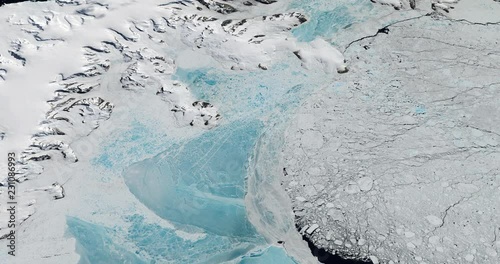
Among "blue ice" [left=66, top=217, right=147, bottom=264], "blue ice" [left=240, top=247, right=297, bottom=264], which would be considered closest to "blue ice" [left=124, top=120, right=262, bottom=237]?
"blue ice" [left=240, top=247, right=297, bottom=264]

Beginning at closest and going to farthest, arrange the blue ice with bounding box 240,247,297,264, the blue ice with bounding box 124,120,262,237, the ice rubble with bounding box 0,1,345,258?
the blue ice with bounding box 240,247,297,264, the blue ice with bounding box 124,120,262,237, the ice rubble with bounding box 0,1,345,258

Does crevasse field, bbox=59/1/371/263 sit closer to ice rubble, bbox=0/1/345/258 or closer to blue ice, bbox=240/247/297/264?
blue ice, bbox=240/247/297/264

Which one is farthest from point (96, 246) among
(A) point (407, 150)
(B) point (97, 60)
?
(A) point (407, 150)

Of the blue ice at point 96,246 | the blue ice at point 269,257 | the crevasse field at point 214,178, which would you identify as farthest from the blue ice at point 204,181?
the blue ice at point 96,246

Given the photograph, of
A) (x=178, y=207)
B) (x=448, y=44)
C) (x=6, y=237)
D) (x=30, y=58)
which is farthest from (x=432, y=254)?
(x=30, y=58)

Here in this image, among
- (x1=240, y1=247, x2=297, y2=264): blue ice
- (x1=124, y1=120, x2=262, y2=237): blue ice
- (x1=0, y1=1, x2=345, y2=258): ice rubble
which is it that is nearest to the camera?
(x1=240, y1=247, x2=297, y2=264): blue ice

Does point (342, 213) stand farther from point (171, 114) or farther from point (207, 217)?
point (171, 114)

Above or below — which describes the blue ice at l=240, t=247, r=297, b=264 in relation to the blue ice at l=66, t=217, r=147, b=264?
below

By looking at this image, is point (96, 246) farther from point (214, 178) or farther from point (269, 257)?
point (269, 257)

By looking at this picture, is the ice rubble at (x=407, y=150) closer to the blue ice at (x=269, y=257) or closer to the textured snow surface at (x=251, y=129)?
the textured snow surface at (x=251, y=129)
